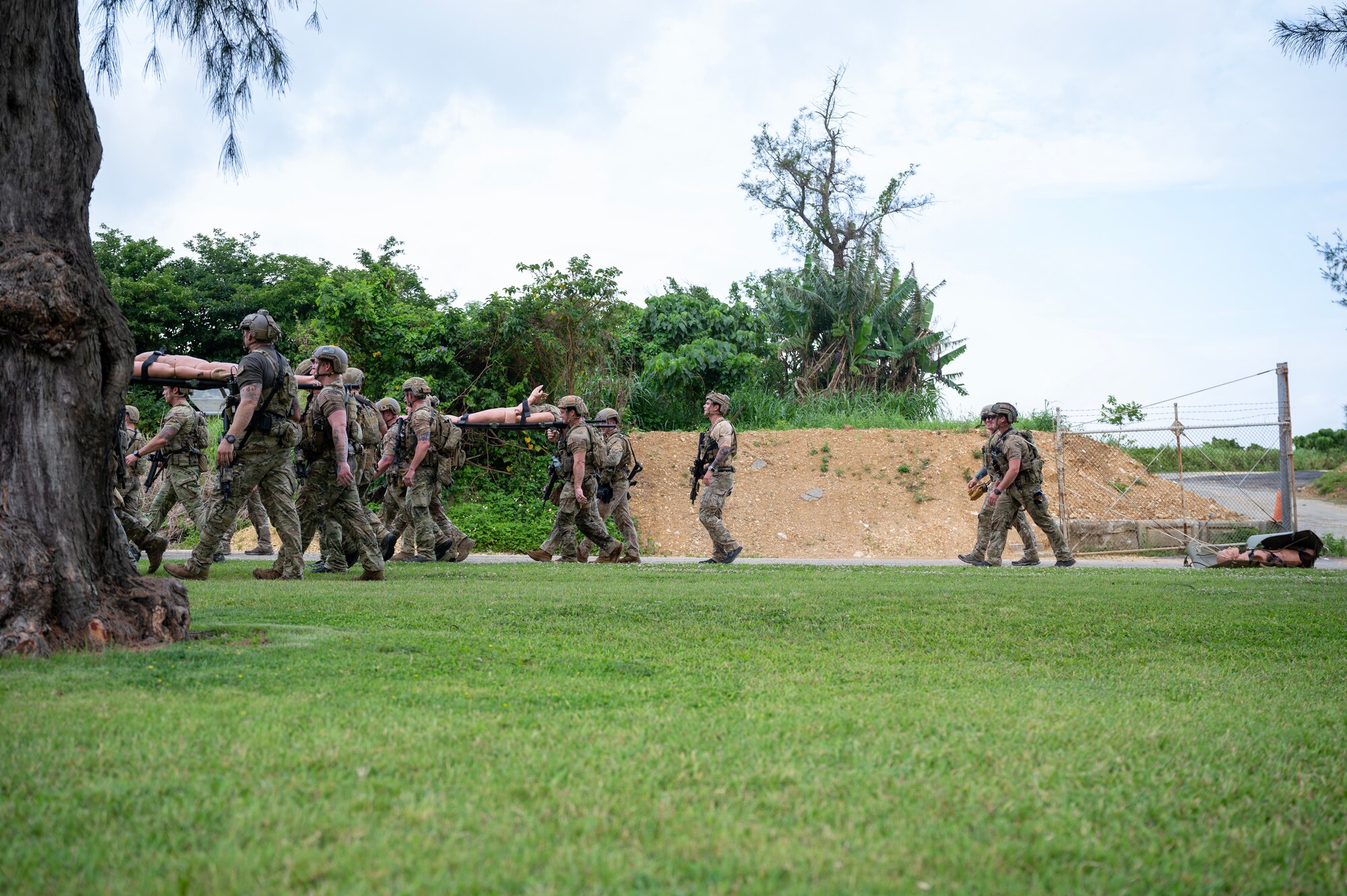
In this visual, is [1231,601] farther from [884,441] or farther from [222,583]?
[884,441]

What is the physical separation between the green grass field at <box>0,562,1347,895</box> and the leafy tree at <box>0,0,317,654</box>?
37 cm

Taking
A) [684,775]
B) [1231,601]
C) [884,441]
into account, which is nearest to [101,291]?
[684,775]

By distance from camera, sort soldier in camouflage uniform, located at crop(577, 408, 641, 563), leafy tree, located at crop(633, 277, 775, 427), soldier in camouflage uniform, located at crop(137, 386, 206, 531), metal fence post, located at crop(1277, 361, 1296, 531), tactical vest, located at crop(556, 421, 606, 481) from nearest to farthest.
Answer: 1. soldier in camouflage uniform, located at crop(137, 386, 206, 531)
2. tactical vest, located at crop(556, 421, 606, 481)
3. soldier in camouflage uniform, located at crop(577, 408, 641, 563)
4. metal fence post, located at crop(1277, 361, 1296, 531)
5. leafy tree, located at crop(633, 277, 775, 427)

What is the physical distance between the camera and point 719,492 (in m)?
14.0

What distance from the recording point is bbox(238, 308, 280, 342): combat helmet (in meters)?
9.21

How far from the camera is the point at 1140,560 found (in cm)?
1659

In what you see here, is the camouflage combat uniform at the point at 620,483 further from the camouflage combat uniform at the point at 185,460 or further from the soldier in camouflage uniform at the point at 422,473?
the camouflage combat uniform at the point at 185,460

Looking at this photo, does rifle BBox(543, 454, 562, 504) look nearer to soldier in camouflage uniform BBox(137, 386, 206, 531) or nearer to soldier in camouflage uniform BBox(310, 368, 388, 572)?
soldier in camouflage uniform BBox(310, 368, 388, 572)

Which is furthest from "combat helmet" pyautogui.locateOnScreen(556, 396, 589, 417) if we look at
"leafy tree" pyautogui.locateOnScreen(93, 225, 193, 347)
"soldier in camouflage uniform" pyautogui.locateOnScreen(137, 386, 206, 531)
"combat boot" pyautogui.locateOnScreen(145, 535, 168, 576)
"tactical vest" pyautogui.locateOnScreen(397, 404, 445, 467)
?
"leafy tree" pyautogui.locateOnScreen(93, 225, 193, 347)

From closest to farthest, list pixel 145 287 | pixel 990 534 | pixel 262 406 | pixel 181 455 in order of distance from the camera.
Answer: pixel 262 406
pixel 181 455
pixel 990 534
pixel 145 287

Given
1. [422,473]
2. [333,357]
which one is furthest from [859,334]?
[333,357]

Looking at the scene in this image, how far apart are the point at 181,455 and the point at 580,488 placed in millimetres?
5052

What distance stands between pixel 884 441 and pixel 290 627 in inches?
741

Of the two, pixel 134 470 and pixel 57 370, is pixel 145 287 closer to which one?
pixel 134 470
